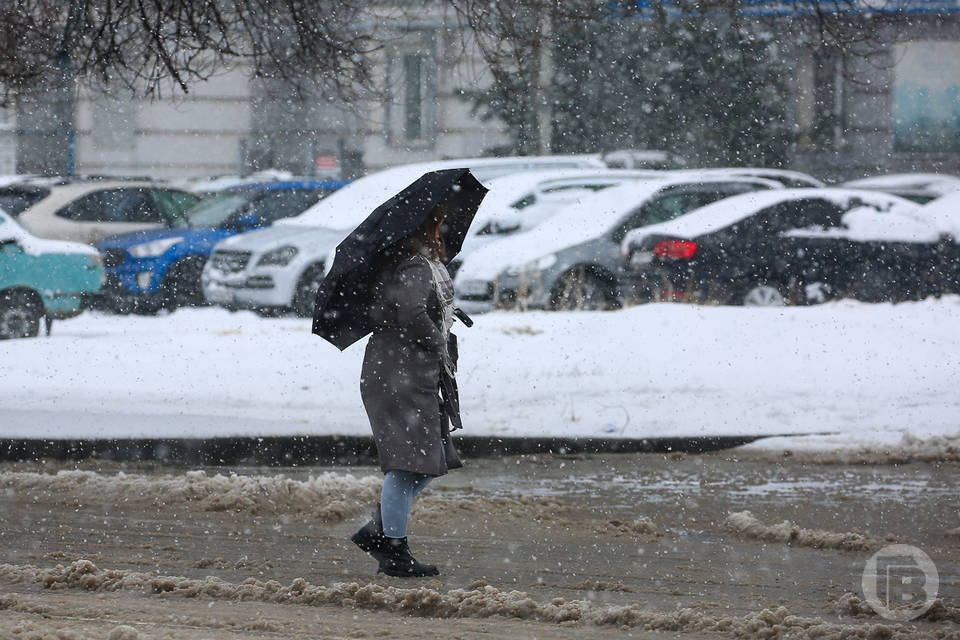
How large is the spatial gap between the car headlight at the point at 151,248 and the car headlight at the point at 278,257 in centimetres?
127

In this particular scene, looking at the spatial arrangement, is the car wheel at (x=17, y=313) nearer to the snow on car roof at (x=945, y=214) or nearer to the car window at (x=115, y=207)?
the car window at (x=115, y=207)

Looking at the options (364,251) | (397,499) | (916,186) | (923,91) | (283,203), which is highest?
(923,91)

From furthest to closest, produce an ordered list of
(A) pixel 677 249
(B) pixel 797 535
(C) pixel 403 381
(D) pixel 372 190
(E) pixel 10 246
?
(D) pixel 372 190, (A) pixel 677 249, (E) pixel 10 246, (B) pixel 797 535, (C) pixel 403 381

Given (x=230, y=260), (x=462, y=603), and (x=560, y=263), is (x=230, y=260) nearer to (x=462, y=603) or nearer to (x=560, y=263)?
(x=560, y=263)

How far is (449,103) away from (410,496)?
1998 centimetres

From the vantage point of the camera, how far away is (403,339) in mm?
5012

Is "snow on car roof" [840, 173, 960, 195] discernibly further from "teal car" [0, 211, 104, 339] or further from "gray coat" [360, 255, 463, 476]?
"gray coat" [360, 255, 463, 476]

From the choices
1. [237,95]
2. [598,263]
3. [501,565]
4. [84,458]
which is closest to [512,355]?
[598,263]

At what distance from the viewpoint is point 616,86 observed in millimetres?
23062

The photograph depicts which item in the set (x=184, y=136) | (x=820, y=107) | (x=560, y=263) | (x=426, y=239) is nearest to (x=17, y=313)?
(x=560, y=263)

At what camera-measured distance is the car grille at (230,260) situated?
15.0 m

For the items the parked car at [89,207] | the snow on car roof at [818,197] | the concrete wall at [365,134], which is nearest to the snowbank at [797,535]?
→ the snow on car roof at [818,197]

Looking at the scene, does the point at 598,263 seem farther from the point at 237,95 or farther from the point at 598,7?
the point at 237,95

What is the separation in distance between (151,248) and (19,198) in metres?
1.58
